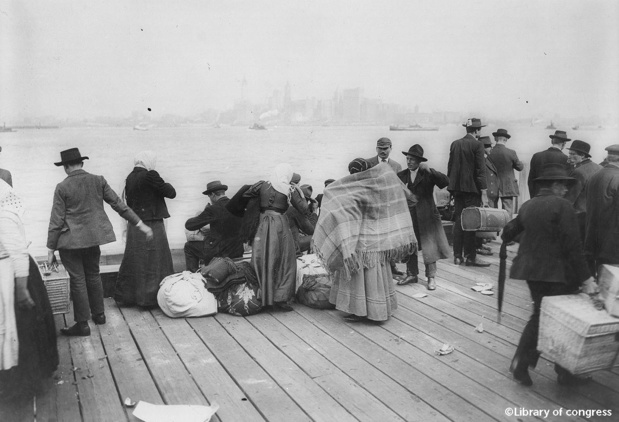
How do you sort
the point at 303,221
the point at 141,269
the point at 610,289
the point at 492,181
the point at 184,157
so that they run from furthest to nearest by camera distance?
the point at 184,157 < the point at 492,181 < the point at 303,221 < the point at 141,269 < the point at 610,289

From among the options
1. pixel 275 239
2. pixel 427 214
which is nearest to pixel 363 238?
pixel 275 239

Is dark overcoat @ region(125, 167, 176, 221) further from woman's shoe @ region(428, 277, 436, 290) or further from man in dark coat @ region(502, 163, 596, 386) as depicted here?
man in dark coat @ region(502, 163, 596, 386)

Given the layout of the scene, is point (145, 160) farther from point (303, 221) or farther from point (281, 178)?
point (303, 221)

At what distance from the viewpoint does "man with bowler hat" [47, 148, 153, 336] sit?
4.49 metres

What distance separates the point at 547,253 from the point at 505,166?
456 centimetres

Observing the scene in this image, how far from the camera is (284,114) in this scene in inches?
508

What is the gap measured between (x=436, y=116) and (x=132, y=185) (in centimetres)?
1327

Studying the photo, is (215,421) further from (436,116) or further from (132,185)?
(436,116)

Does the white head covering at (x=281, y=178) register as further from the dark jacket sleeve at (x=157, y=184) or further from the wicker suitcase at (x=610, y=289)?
the wicker suitcase at (x=610, y=289)

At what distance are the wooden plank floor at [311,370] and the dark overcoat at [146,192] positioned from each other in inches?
38.6

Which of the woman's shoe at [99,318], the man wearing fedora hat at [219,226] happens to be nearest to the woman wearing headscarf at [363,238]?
the man wearing fedora hat at [219,226]

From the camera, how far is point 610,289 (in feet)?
10.2

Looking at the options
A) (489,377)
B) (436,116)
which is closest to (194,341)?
(489,377)

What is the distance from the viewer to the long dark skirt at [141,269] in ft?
16.9
